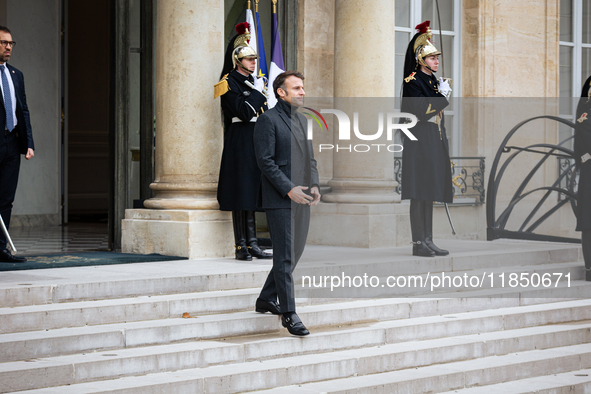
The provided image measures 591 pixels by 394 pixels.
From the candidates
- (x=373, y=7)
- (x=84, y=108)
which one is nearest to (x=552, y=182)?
(x=373, y=7)

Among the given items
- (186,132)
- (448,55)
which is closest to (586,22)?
(448,55)

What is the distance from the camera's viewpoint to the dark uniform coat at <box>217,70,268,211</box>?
782 centimetres

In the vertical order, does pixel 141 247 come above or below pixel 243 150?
below

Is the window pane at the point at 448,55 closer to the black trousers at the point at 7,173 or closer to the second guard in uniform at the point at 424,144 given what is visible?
the second guard in uniform at the point at 424,144

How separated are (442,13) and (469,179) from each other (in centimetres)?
254

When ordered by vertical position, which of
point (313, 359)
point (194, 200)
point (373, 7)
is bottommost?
point (313, 359)

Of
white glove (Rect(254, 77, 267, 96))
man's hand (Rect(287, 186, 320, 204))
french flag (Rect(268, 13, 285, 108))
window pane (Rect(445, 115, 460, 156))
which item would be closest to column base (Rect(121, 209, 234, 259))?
white glove (Rect(254, 77, 267, 96))

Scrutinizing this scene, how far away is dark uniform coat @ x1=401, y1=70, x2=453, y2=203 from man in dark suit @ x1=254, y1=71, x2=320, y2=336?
2635mm

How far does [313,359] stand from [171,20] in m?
4.14

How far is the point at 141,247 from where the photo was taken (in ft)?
27.2

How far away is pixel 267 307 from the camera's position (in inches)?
235

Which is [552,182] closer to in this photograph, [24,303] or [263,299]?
[263,299]

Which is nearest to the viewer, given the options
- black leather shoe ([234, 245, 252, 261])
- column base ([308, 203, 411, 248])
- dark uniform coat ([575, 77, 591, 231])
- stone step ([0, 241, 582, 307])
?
stone step ([0, 241, 582, 307])

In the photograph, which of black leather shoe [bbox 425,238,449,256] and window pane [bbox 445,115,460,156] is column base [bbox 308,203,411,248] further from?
window pane [bbox 445,115,460,156]
